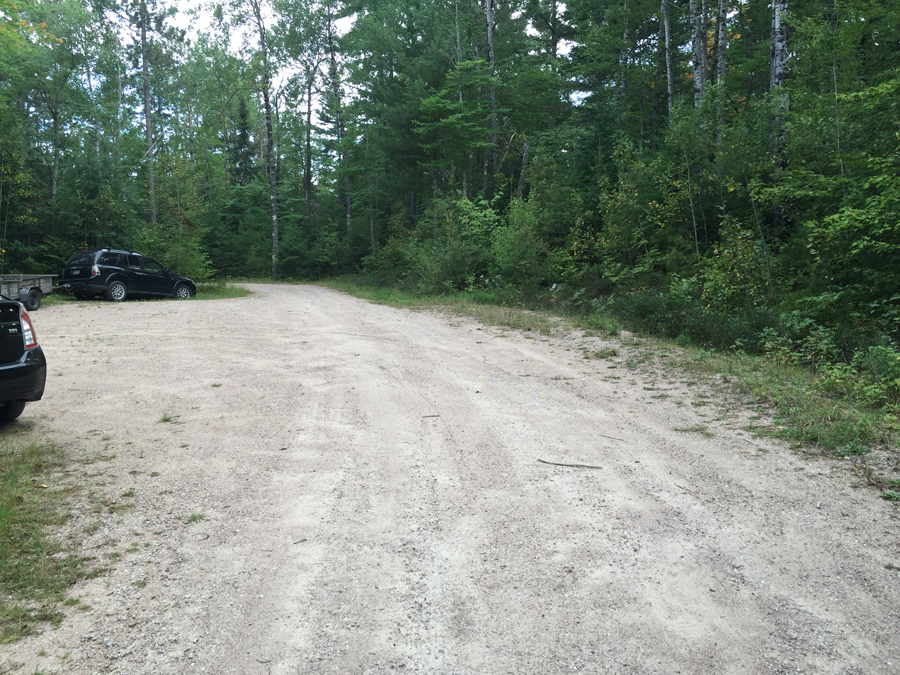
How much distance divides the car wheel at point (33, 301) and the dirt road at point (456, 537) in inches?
443

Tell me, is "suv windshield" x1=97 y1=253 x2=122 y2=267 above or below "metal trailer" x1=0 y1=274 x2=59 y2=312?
above

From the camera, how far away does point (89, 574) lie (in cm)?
294

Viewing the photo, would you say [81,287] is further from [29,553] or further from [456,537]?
[456,537]

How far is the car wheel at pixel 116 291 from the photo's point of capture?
17.9 m

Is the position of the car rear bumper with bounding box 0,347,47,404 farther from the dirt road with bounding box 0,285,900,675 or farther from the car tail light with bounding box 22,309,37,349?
the dirt road with bounding box 0,285,900,675

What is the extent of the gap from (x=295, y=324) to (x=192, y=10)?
98.1 feet

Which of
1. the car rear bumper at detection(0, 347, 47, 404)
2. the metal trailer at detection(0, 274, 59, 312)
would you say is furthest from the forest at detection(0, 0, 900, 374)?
the car rear bumper at detection(0, 347, 47, 404)

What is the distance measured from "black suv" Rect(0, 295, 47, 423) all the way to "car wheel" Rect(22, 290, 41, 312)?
491 inches

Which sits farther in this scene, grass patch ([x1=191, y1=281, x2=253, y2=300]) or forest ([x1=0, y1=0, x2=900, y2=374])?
grass patch ([x1=191, y1=281, x2=253, y2=300])

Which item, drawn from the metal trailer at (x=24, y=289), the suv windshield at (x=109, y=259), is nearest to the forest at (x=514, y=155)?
the suv windshield at (x=109, y=259)

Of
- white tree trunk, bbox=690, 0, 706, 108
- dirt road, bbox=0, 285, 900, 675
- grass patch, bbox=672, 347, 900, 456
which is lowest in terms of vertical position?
dirt road, bbox=0, 285, 900, 675

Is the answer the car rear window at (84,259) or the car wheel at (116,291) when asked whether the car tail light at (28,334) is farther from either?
the car rear window at (84,259)

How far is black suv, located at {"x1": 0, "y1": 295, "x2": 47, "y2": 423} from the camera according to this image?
488 centimetres

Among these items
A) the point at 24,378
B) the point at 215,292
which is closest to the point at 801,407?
Answer: the point at 24,378
